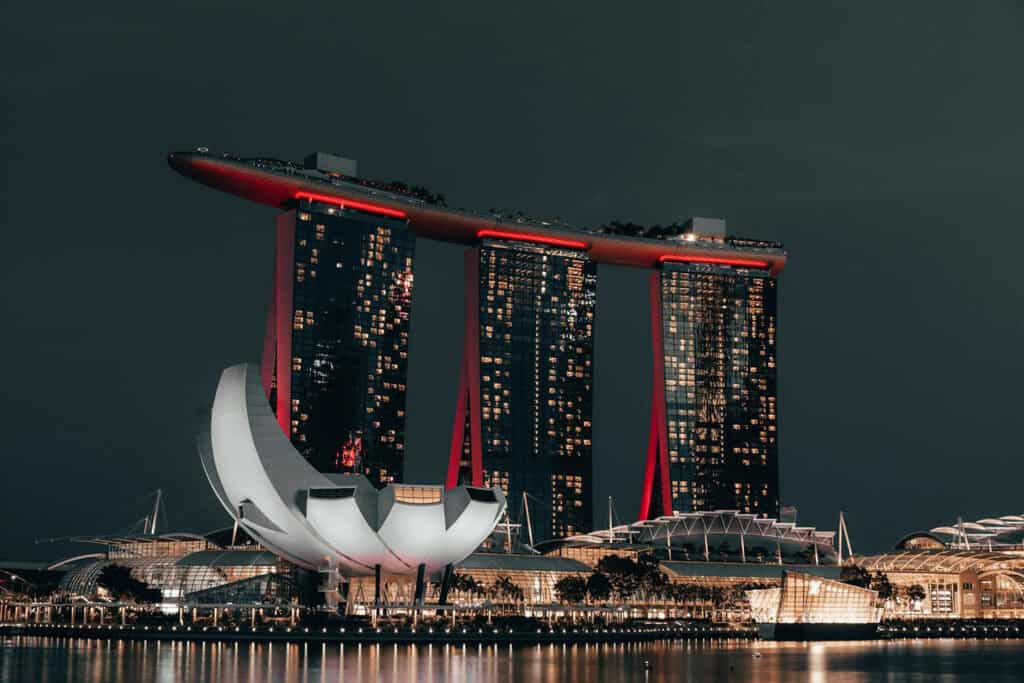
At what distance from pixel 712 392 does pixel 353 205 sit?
49079 mm

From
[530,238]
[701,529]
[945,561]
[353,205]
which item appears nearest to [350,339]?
[353,205]

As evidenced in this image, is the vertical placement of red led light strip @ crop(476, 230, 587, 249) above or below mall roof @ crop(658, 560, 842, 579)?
above

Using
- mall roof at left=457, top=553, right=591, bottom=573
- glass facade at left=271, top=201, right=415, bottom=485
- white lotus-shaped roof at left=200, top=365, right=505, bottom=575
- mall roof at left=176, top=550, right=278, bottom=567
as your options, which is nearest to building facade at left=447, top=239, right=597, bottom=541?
glass facade at left=271, top=201, right=415, bottom=485

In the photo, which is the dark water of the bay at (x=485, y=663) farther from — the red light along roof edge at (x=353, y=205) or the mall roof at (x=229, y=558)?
the red light along roof edge at (x=353, y=205)

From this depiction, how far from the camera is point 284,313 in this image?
479 feet

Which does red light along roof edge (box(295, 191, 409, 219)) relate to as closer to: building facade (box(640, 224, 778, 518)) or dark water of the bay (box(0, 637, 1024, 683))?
building facade (box(640, 224, 778, 518))

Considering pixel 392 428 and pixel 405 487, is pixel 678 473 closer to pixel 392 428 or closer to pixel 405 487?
pixel 392 428

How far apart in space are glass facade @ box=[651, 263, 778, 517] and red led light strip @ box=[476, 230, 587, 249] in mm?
12450

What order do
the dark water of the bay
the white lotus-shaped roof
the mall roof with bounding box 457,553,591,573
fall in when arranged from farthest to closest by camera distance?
1. the mall roof with bounding box 457,553,591,573
2. the white lotus-shaped roof
3. the dark water of the bay

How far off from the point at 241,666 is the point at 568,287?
344ft

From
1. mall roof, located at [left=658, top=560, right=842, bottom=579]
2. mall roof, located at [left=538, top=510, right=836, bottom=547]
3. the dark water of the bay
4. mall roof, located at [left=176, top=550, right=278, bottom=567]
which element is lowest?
the dark water of the bay

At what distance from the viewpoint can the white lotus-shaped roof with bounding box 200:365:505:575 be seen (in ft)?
322

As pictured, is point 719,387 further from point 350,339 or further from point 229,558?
point 229,558

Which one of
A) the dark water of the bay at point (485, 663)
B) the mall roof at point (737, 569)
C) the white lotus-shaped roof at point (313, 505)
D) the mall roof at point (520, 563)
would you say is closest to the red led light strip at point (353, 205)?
the mall roof at point (520, 563)
